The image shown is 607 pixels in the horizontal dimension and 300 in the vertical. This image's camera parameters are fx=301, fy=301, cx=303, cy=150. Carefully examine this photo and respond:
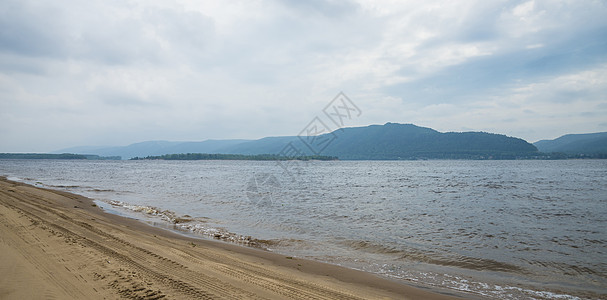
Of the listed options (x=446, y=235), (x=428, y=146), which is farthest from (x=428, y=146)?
(x=446, y=235)

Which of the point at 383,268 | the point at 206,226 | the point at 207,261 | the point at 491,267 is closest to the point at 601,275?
the point at 491,267

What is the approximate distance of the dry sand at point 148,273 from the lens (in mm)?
4921

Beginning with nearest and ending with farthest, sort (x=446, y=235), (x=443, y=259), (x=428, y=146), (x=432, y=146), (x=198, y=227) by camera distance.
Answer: (x=443, y=259), (x=446, y=235), (x=198, y=227), (x=432, y=146), (x=428, y=146)

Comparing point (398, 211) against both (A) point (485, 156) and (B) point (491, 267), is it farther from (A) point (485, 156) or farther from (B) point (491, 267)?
(A) point (485, 156)

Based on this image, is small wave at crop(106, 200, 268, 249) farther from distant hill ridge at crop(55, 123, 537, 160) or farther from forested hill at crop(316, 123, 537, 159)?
forested hill at crop(316, 123, 537, 159)

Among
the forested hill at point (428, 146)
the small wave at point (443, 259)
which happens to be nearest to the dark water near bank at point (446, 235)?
the small wave at point (443, 259)

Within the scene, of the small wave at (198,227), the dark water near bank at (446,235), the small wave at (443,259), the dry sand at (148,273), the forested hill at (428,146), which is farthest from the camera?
the forested hill at (428,146)

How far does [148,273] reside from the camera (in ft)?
18.6

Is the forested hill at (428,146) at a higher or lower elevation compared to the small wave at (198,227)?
higher

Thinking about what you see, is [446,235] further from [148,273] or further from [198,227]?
[148,273]

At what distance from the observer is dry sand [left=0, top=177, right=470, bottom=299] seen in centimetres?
492

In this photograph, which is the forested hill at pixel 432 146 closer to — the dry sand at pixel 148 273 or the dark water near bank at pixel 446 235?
the dark water near bank at pixel 446 235

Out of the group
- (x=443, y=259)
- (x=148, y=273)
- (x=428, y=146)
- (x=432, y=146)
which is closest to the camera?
(x=148, y=273)

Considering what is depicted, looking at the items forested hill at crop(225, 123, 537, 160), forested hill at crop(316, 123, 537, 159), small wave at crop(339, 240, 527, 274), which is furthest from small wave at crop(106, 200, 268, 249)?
forested hill at crop(316, 123, 537, 159)
